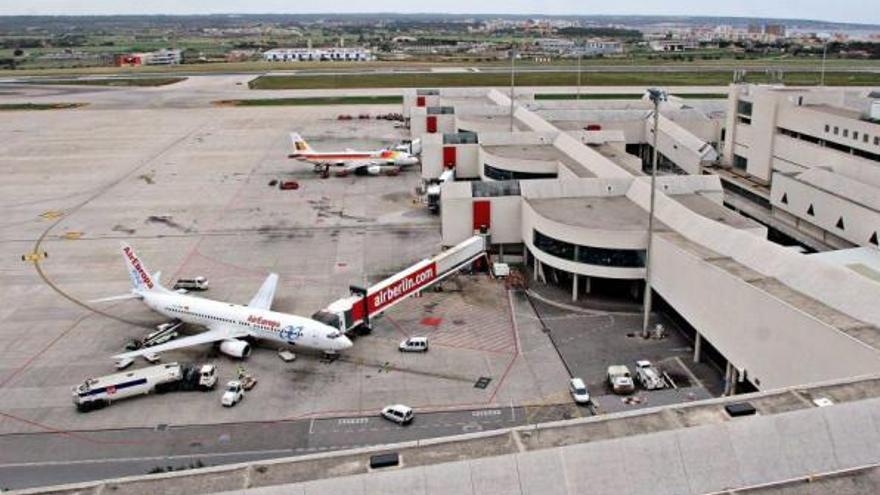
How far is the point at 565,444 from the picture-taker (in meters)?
29.2

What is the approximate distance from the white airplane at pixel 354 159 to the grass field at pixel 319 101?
76268 millimetres

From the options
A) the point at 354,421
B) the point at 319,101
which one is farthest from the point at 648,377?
the point at 319,101

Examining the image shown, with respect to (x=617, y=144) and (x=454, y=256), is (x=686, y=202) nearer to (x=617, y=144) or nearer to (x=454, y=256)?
(x=454, y=256)

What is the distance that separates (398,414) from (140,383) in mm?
17116

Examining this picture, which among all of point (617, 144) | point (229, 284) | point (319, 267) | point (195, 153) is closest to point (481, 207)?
point (319, 267)

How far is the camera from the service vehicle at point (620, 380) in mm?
47625

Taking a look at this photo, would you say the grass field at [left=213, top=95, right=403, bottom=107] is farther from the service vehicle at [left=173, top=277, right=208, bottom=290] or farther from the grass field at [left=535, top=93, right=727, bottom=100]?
the service vehicle at [left=173, top=277, right=208, bottom=290]

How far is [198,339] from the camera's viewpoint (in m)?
54.2

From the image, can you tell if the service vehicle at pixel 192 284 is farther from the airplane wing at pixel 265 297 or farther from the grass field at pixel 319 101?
the grass field at pixel 319 101

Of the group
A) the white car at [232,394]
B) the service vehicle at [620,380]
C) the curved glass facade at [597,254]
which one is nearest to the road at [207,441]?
the white car at [232,394]

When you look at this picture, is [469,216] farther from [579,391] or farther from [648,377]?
[579,391]

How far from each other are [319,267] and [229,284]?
8.61 meters

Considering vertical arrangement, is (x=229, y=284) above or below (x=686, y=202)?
below

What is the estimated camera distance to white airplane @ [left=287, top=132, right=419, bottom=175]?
111994mm
